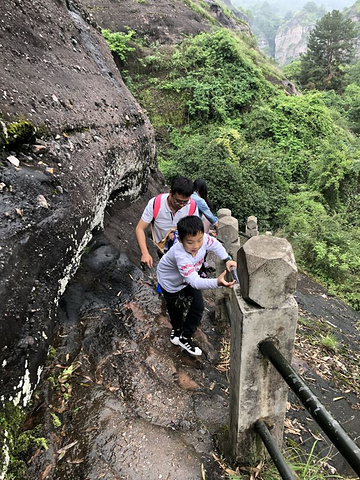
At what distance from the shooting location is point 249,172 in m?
10.5

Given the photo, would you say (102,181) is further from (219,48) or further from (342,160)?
(219,48)

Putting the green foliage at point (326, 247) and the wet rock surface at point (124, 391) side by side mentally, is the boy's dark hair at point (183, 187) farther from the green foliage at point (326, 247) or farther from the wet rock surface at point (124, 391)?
the green foliage at point (326, 247)

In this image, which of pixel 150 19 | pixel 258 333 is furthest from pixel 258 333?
pixel 150 19

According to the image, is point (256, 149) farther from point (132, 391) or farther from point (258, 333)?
point (258, 333)

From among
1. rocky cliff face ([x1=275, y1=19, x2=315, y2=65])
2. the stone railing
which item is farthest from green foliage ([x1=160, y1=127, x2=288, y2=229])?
rocky cliff face ([x1=275, y1=19, x2=315, y2=65])

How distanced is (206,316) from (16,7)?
4.17 meters

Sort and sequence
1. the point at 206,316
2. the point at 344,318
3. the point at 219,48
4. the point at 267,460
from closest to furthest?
1. the point at 267,460
2. the point at 206,316
3. the point at 344,318
4. the point at 219,48

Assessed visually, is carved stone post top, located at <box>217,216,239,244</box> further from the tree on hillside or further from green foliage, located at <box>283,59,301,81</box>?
green foliage, located at <box>283,59,301,81</box>

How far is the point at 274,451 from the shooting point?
166 cm

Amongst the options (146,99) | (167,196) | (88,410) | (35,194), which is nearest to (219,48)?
(146,99)

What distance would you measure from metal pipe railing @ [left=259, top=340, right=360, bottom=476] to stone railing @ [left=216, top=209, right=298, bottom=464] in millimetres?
94

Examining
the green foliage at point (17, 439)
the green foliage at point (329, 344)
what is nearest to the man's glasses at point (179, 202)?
the green foliage at point (17, 439)

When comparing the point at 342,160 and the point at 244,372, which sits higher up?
the point at 342,160

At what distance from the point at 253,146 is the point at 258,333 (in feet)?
36.9
